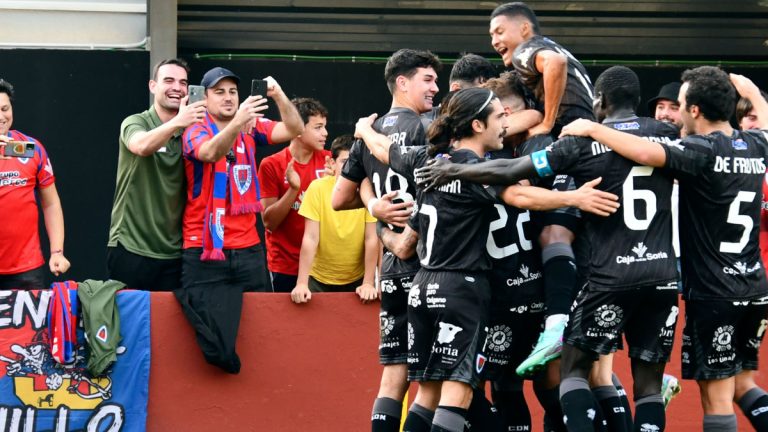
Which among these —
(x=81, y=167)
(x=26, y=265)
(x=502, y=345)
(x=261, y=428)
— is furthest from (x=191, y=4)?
(x=502, y=345)

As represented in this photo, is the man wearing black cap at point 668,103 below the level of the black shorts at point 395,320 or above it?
above

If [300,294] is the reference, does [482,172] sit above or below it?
above

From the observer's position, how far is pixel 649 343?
7.52 m

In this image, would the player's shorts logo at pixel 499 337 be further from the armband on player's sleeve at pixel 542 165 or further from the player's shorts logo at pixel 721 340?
the player's shorts logo at pixel 721 340

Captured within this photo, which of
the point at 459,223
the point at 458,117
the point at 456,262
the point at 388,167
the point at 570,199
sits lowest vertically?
the point at 456,262

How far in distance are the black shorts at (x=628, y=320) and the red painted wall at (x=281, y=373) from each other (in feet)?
7.92

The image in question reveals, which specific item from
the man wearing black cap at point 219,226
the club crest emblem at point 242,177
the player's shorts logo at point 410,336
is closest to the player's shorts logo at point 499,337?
the player's shorts logo at point 410,336

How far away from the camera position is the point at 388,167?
834 centimetres

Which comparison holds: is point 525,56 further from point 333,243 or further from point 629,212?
point 333,243

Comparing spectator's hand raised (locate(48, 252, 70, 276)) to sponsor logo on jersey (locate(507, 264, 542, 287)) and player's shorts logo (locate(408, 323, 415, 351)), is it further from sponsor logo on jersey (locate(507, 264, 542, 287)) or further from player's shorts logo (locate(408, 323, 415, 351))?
sponsor logo on jersey (locate(507, 264, 542, 287))

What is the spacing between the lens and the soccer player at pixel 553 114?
25.1 feet

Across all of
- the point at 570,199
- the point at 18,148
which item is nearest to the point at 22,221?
the point at 18,148

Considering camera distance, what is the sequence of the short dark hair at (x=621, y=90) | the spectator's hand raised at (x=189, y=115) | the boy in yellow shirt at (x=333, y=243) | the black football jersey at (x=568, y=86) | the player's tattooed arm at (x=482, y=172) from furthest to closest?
the boy in yellow shirt at (x=333, y=243) < the spectator's hand raised at (x=189, y=115) < the black football jersey at (x=568, y=86) < the short dark hair at (x=621, y=90) < the player's tattooed arm at (x=482, y=172)

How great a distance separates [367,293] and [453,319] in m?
2.47
